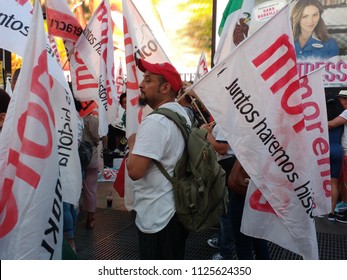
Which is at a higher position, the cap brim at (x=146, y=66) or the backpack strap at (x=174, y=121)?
the cap brim at (x=146, y=66)

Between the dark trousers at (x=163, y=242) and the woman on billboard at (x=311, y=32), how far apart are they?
6.32 m

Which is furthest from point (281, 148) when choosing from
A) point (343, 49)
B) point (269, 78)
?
point (343, 49)

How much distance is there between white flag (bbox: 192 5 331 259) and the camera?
256cm

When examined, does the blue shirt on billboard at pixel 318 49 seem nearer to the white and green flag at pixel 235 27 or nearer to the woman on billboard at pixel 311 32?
the woman on billboard at pixel 311 32

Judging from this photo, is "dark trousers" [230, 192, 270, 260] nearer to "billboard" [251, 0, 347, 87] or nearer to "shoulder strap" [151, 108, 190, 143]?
"shoulder strap" [151, 108, 190, 143]

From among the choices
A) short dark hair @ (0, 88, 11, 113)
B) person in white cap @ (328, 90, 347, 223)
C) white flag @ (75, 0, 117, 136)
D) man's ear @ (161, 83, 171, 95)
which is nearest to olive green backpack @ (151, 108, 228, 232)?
man's ear @ (161, 83, 171, 95)

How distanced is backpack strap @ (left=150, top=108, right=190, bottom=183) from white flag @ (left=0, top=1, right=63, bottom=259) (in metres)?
0.61

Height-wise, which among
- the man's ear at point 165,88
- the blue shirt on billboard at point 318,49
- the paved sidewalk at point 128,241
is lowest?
the paved sidewalk at point 128,241

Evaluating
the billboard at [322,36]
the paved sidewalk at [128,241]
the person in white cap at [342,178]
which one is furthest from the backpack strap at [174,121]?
the billboard at [322,36]

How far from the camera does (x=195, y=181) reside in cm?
231

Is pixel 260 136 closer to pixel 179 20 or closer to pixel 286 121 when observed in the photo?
pixel 286 121

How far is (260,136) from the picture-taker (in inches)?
101

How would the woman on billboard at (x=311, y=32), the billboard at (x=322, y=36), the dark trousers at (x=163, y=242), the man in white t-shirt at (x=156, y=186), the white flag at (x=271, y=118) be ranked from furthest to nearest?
the woman on billboard at (x=311, y=32)
the billboard at (x=322, y=36)
the white flag at (x=271, y=118)
the dark trousers at (x=163, y=242)
the man in white t-shirt at (x=156, y=186)

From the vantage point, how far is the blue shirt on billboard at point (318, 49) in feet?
24.4
